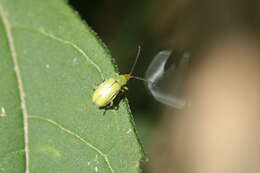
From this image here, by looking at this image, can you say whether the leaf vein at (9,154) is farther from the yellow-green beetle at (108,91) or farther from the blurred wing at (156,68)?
the blurred wing at (156,68)

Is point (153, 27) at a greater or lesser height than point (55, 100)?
lesser

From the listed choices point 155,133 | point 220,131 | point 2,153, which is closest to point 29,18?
point 2,153

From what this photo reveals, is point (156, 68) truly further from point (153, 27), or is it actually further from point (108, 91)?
point (153, 27)

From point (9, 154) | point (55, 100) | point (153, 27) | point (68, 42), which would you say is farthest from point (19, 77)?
point (153, 27)


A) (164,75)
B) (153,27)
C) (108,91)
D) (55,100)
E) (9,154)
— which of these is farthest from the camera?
(153,27)

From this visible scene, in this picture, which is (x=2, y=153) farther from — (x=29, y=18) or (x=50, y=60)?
(x=29, y=18)

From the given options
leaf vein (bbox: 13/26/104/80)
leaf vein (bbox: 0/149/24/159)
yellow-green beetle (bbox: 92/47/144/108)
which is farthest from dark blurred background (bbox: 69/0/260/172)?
leaf vein (bbox: 0/149/24/159)

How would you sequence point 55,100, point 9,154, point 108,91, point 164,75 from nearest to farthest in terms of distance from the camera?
point 9,154, point 55,100, point 108,91, point 164,75
